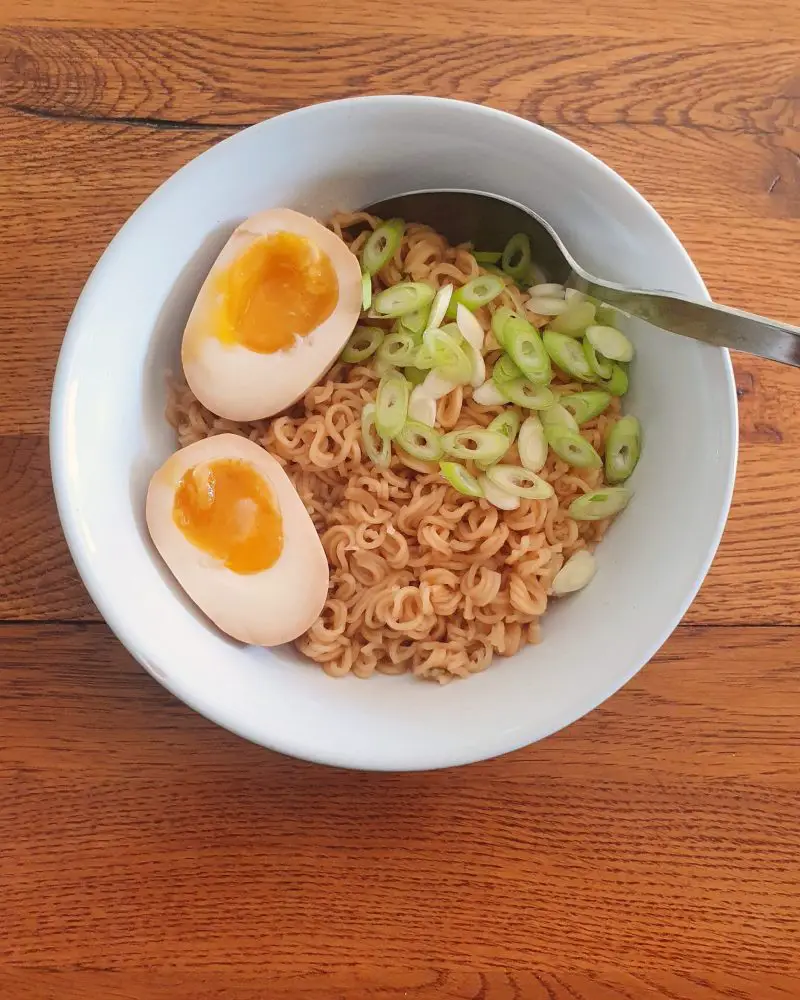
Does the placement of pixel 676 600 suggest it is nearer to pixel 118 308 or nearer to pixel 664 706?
pixel 664 706

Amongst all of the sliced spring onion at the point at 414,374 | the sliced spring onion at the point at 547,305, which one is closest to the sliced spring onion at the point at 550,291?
the sliced spring onion at the point at 547,305

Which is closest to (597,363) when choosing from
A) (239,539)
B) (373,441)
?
(373,441)

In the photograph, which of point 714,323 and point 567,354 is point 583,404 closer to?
point 567,354

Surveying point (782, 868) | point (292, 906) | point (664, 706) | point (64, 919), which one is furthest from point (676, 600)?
point (64, 919)

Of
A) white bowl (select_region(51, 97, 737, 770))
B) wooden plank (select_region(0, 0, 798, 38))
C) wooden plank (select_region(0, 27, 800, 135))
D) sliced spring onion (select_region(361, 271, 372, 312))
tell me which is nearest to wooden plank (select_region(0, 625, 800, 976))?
white bowl (select_region(51, 97, 737, 770))

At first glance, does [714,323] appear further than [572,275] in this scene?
No
